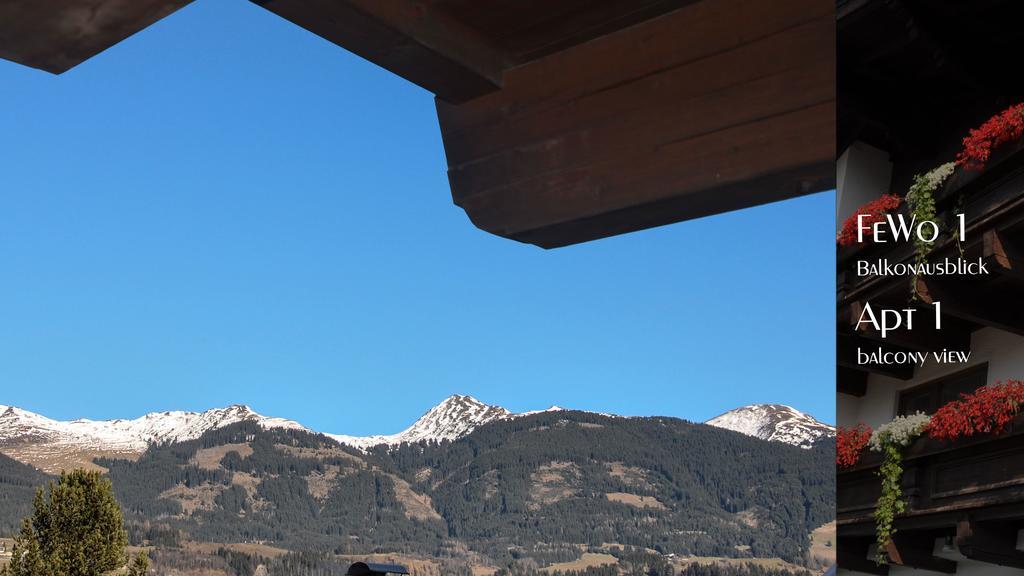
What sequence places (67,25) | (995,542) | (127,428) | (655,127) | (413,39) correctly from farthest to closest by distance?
(127,428) < (655,127) < (413,39) < (67,25) < (995,542)

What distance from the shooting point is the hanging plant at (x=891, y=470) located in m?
0.59

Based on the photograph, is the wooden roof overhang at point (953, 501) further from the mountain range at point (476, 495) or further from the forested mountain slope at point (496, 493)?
the forested mountain slope at point (496, 493)

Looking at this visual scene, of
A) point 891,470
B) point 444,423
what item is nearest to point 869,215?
point 891,470

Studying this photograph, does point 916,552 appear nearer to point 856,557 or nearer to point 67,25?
point 856,557

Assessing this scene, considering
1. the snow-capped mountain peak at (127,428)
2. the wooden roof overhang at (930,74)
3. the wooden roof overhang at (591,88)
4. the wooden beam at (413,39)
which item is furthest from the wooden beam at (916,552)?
the snow-capped mountain peak at (127,428)

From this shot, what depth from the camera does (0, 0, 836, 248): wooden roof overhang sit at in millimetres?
1069

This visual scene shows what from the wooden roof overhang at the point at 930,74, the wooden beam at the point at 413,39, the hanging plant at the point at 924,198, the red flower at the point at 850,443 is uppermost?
the wooden beam at the point at 413,39

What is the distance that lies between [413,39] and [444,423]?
145541 mm

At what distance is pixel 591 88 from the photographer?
51.1 inches

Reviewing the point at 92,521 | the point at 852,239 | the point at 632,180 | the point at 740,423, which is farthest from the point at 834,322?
the point at 740,423

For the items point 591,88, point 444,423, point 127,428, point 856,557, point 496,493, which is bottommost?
point 856,557

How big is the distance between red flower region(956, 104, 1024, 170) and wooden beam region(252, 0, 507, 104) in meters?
0.66

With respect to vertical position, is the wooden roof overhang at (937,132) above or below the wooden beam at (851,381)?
above

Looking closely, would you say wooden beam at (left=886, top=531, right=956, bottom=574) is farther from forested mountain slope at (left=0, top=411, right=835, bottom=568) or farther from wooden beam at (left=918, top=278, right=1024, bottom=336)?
forested mountain slope at (left=0, top=411, right=835, bottom=568)
